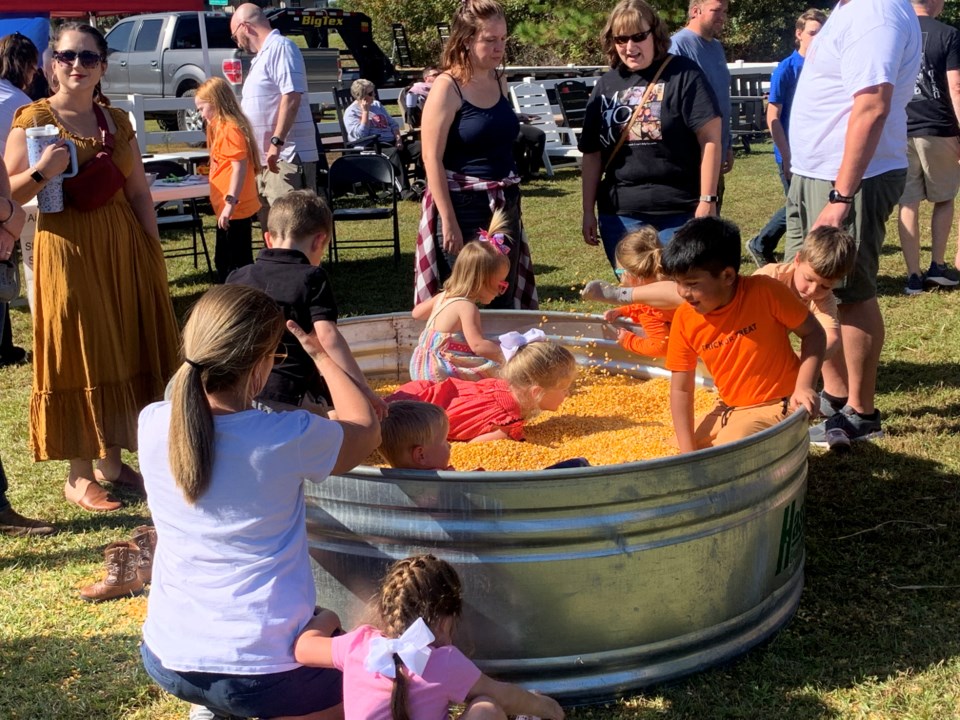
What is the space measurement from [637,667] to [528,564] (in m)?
0.43

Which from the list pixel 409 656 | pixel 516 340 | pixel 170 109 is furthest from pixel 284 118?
pixel 170 109

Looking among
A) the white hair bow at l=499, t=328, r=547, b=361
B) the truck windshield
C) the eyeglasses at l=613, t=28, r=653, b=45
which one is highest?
the truck windshield

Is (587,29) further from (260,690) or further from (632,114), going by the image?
(260,690)

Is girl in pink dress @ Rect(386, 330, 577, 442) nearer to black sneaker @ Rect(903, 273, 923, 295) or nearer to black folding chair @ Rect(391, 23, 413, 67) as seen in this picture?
black sneaker @ Rect(903, 273, 923, 295)

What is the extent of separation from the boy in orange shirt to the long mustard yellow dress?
2.06 metres

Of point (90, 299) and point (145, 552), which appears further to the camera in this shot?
point (90, 299)

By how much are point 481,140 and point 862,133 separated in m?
1.65

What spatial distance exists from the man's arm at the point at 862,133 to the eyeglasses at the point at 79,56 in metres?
2.77

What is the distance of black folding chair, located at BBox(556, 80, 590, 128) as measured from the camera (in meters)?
16.3

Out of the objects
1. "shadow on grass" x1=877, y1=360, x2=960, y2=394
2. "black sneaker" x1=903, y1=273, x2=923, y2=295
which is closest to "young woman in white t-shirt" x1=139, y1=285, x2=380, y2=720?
"shadow on grass" x1=877, y1=360, x2=960, y2=394

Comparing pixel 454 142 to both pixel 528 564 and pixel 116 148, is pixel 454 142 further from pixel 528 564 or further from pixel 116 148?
pixel 528 564

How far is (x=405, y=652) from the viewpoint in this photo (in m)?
2.29

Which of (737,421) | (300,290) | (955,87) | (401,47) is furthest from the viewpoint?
(401,47)

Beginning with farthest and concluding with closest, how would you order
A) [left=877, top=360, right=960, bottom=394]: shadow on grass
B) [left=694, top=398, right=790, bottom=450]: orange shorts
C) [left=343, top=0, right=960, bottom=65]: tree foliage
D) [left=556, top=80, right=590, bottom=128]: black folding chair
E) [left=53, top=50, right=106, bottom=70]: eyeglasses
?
[left=343, top=0, right=960, bottom=65]: tree foliage, [left=556, top=80, right=590, bottom=128]: black folding chair, [left=877, top=360, right=960, bottom=394]: shadow on grass, [left=53, top=50, right=106, bottom=70]: eyeglasses, [left=694, top=398, right=790, bottom=450]: orange shorts
